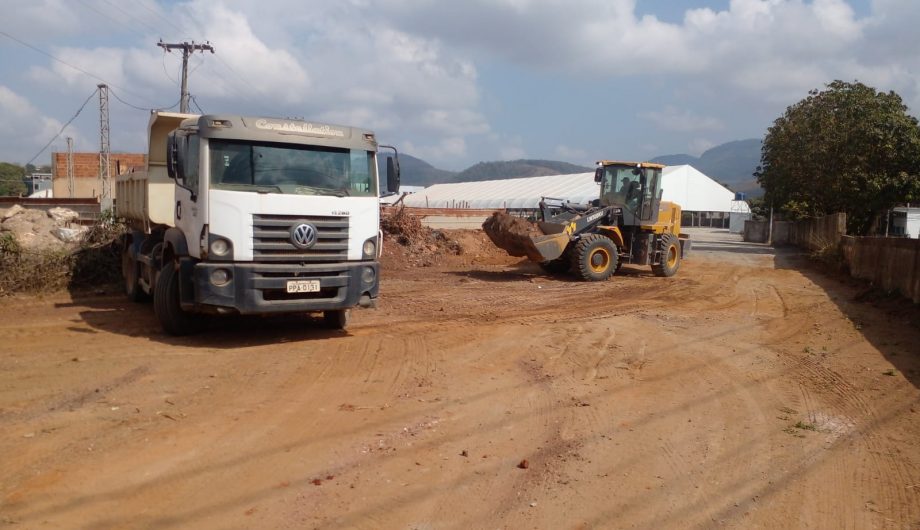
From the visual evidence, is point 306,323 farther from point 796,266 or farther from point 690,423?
point 796,266

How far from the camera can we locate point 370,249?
9.54 metres

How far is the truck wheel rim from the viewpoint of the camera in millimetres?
17250

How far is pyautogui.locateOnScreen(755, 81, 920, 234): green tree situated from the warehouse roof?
2419 cm

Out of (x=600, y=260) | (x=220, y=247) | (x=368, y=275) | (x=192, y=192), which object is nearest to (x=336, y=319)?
(x=368, y=275)

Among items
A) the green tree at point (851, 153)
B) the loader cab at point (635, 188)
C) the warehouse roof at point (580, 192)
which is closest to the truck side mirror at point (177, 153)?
the loader cab at point (635, 188)

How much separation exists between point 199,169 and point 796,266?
21.2 m

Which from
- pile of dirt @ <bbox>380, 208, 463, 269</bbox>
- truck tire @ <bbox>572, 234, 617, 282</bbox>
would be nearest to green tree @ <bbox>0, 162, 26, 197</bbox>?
pile of dirt @ <bbox>380, 208, 463, 269</bbox>

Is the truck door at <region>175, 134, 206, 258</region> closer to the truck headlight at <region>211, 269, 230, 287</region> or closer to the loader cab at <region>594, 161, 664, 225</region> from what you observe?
the truck headlight at <region>211, 269, 230, 287</region>

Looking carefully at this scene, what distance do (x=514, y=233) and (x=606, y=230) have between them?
2.55 meters

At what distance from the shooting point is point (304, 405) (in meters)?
6.80

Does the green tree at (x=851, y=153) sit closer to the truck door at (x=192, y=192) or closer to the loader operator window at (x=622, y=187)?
the loader operator window at (x=622, y=187)

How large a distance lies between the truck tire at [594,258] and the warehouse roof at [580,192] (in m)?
41.6

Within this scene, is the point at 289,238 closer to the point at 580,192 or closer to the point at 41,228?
the point at 41,228

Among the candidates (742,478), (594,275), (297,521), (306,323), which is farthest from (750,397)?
(594,275)
